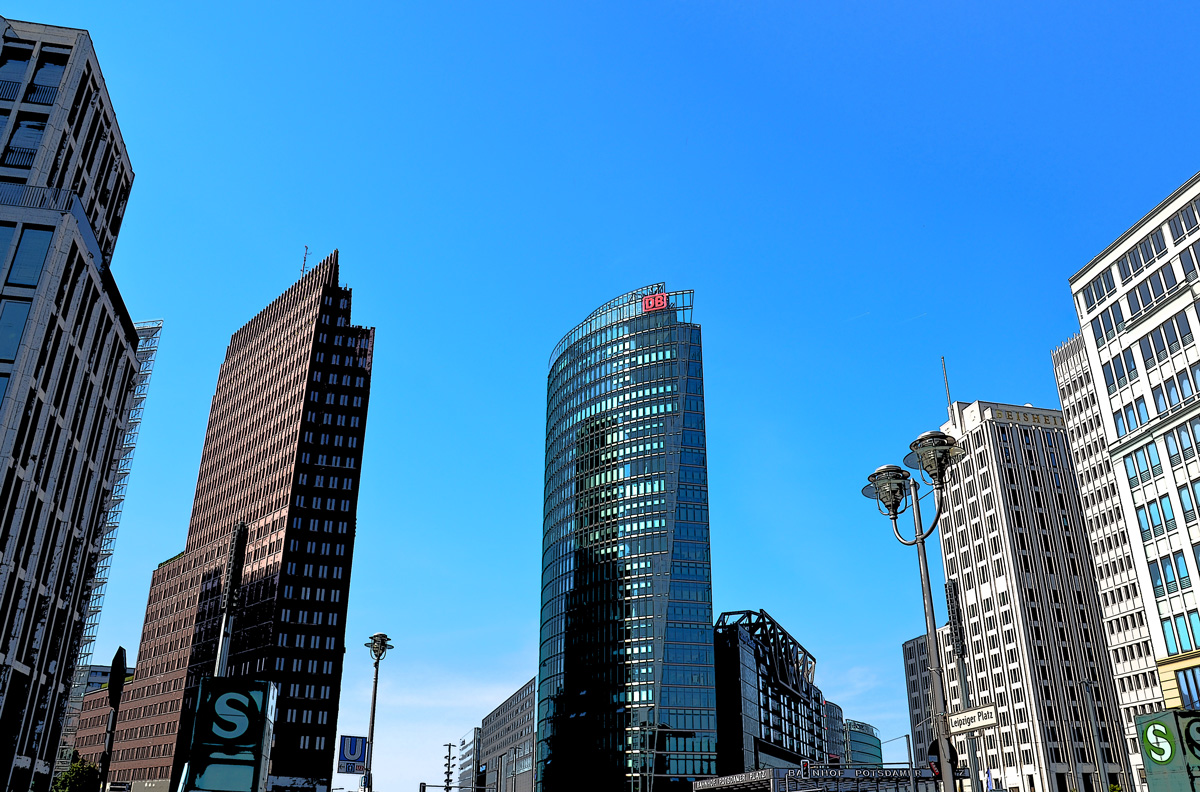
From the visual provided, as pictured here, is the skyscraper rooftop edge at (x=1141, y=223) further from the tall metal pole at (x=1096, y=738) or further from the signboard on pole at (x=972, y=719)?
the tall metal pole at (x=1096, y=738)

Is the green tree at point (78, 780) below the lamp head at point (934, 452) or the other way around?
below

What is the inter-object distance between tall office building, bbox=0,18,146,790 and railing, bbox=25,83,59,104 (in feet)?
0.28

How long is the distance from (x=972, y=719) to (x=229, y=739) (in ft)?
53.0

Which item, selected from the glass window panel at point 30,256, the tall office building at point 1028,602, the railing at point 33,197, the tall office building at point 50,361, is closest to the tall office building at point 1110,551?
the tall office building at point 1028,602

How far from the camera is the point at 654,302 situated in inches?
6171

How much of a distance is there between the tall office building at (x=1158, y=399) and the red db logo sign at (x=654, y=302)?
89104 millimetres

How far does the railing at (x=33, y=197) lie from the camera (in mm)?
54062

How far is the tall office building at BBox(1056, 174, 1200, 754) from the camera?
5716cm

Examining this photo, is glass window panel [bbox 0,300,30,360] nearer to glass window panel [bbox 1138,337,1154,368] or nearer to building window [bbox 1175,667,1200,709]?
glass window panel [bbox 1138,337,1154,368]

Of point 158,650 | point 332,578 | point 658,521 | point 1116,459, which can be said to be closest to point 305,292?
point 332,578

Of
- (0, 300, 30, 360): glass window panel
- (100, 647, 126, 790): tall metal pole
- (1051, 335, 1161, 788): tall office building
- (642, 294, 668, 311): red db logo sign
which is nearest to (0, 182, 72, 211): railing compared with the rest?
(0, 300, 30, 360): glass window panel

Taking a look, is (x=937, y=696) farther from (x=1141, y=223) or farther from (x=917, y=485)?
(x=1141, y=223)

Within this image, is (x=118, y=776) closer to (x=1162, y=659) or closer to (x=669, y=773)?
(x=669, y=773)

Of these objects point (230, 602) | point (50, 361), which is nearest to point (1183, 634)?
point (230, 602)
